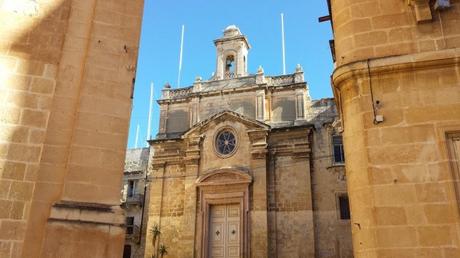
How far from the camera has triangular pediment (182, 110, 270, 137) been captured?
69.8ft

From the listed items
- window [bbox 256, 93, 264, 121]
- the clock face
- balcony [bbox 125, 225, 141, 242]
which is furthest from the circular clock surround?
balcony [bbox 125, 225, 141, 242]

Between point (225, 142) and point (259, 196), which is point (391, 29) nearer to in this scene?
point (259, 196)

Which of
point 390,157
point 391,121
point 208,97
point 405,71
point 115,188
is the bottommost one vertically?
point 115,188

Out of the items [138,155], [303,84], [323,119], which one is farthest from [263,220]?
[138,155]

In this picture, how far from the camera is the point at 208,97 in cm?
2353

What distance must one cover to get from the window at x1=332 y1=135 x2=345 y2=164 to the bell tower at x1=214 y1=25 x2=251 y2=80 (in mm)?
6524

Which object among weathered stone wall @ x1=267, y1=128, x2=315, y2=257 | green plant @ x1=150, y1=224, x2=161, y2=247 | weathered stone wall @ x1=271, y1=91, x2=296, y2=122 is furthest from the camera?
weathered stone wall @ x1=271, y1=91, x2=296, y2=122

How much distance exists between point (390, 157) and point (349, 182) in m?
0.64

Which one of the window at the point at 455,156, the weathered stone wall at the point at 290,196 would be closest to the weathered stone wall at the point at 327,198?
the weathered stone wall at the point at 290,196

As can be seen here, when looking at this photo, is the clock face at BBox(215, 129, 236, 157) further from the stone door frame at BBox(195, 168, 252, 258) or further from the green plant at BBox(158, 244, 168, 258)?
the green plant at BBox(158, 244, 168, 258)

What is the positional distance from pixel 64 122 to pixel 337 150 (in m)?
16.6

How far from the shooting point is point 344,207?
19328 mm

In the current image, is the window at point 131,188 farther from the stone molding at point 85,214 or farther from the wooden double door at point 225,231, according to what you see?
the stone molding at point 85,214

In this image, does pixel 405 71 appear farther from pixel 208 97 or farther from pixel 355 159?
pixel 208 97
